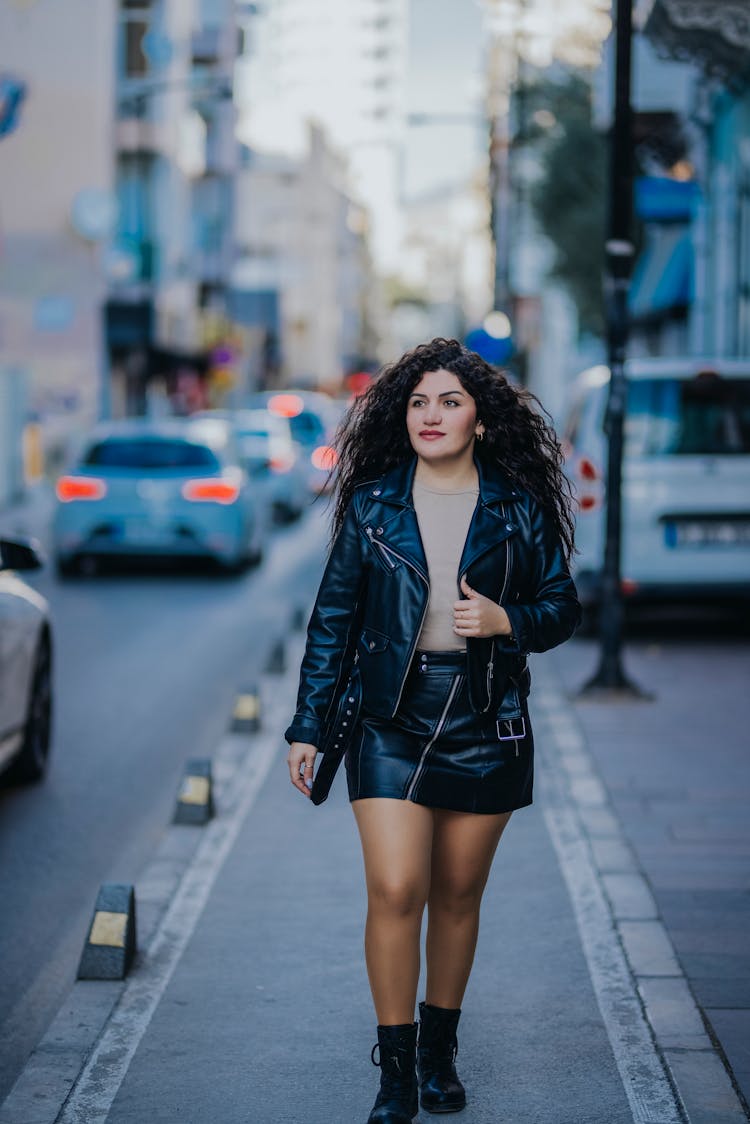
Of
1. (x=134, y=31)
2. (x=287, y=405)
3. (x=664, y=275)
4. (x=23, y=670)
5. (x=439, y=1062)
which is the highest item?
(x=134, y=31)

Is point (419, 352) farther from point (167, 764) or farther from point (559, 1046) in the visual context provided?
point (167, 764)

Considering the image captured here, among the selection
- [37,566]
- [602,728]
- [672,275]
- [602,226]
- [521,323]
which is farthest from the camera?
[521,323]

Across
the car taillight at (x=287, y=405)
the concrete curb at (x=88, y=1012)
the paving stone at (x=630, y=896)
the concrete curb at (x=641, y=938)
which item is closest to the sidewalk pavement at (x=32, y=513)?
the car taillight at (x=287, y=405)

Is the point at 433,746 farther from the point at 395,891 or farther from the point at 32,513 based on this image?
the point at 32,513

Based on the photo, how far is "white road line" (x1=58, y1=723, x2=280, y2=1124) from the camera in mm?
4375

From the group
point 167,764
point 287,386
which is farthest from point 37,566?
point 287,386

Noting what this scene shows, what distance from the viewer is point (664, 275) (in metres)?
29.3

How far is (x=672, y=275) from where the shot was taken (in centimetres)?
2859

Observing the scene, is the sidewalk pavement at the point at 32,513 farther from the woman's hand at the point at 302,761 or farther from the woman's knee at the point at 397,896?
the woman's knee at the point at 397,896

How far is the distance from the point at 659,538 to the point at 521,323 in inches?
2219

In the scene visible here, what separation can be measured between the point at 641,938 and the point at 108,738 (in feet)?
14.9

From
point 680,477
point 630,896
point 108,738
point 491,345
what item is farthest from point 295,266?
point 630,896

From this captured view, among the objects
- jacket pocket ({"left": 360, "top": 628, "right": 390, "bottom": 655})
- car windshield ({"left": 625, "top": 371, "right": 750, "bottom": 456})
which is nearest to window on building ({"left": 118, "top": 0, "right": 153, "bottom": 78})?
car windshield ({"left": 625, "top": 371, "right": 750, "bottom": 456})

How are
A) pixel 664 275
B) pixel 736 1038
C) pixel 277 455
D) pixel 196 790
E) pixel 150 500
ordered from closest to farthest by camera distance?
pixel 736 1038 → pixel 196 790 → pixel 150 500 → pixel 277 455 → pixel 664 275
